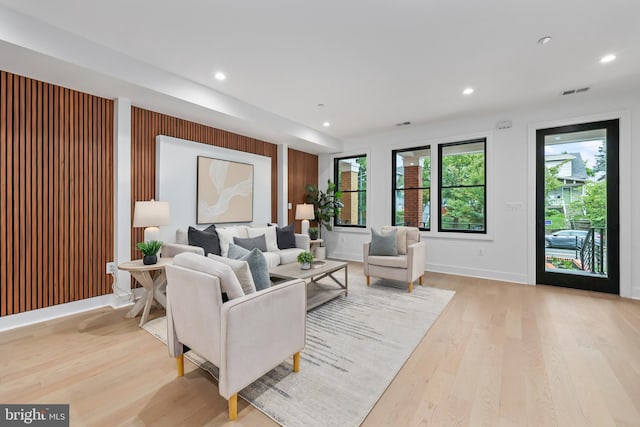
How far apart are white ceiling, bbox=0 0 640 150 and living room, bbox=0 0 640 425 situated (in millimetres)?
28

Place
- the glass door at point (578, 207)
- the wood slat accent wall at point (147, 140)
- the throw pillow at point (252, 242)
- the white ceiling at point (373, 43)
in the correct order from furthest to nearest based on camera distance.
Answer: the throw pillow at point (252, 242), the glass door at point (578, 207), the wood slat accent wall at point (147, 140), the white ceiling at point (373, 43)

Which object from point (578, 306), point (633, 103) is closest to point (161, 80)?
point (578, 306)

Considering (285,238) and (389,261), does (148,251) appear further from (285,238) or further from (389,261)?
(389,261)

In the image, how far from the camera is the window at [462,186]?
16.2ft

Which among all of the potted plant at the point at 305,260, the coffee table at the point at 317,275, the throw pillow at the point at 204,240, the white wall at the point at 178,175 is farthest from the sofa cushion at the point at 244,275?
the white wall at the point at 178,175

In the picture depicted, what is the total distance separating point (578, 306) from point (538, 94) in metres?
2.80

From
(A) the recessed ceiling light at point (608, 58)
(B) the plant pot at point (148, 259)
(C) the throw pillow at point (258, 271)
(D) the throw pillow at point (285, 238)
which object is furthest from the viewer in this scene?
(D) the throw pillow at point (285, 238)

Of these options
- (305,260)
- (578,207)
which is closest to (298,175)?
(305,260)

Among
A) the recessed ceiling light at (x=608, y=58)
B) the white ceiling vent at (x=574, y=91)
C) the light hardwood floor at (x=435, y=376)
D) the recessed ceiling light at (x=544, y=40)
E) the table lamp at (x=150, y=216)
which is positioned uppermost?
the white ceiling vent at (x=574, y=91)

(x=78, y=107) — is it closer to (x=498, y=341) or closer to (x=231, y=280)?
(x=231, y=280)

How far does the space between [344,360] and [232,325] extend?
1.07 meters

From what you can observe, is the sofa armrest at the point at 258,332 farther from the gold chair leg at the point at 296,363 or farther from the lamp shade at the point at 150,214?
the lamp shade at the point at 150,214

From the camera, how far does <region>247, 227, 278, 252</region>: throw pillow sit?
4.61 metres

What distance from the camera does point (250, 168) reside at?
505 cm
